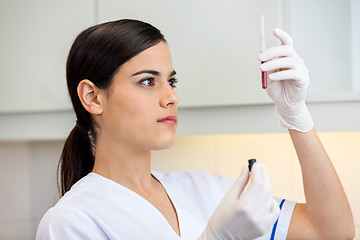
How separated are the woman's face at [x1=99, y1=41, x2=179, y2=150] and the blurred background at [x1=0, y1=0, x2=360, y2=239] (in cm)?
17

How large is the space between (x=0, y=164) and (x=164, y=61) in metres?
1.07

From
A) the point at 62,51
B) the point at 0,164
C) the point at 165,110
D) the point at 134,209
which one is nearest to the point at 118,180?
the point at 134,209

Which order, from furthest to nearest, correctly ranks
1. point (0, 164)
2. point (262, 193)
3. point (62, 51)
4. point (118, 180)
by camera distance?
1. point (0, 164)
2. point (62, 51)
3. point (118, 180)
4. point (262, 193)

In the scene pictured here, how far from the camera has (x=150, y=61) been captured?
1.02 meters

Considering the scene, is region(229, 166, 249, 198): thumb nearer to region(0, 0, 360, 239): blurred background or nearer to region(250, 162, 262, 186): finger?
region(250, 162, 262, 186): finger

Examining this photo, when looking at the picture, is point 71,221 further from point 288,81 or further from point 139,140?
point 288,81

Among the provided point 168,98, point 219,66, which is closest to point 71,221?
point 168,98

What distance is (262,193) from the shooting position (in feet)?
2.53

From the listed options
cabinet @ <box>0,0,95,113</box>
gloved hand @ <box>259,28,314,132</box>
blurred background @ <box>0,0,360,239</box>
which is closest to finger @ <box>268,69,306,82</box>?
gloved hand @ <box>259,28,314,132</box>

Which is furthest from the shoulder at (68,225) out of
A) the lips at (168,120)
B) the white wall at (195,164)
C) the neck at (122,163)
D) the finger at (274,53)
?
the white wall at (195,164)

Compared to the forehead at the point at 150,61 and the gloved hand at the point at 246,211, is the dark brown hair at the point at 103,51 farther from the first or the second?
the gloved hand at the point at 246,211

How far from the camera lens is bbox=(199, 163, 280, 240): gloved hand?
763mm

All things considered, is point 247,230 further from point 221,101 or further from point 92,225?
point 221,101

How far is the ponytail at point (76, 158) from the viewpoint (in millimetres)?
1173
